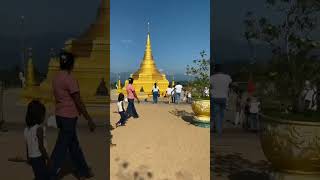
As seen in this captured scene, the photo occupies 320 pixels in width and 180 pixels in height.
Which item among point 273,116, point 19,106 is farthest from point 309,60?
point 19,106

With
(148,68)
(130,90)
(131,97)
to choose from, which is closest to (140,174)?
(130,90)

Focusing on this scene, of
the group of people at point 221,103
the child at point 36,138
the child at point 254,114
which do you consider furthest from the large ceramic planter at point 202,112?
the child at point 36,138

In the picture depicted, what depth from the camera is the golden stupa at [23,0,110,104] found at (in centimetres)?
1761

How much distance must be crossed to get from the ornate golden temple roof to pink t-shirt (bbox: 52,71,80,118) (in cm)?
3025

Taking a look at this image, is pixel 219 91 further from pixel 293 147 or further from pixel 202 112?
pixel 293 147

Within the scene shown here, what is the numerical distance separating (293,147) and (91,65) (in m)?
14.5

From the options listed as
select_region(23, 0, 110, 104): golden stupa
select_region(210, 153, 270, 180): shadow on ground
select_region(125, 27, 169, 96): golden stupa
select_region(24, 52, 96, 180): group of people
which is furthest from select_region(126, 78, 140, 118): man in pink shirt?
select_region(125, 27, 169, 96): golden stupa

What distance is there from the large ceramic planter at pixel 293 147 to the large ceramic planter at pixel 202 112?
6.54m

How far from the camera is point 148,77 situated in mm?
35438

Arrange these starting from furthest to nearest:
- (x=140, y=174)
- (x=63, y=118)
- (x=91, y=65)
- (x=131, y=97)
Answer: (x=91, y=65) → (x=131, y=97) → (x=140, y=174) → (x=63, y=118)

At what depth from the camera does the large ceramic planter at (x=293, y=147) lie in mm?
4322

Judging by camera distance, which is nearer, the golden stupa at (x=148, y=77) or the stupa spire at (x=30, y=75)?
the stupa spire at (x=30, y=75)

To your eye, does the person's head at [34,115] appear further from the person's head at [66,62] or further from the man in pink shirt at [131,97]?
the man in pink shirt at [131,97]

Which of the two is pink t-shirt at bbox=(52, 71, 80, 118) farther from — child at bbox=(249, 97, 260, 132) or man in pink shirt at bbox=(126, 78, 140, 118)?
man in pink shirt at bbox=(126, 78, 140, 118)
